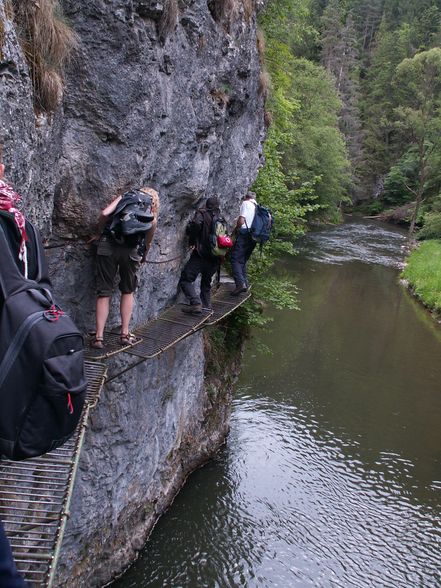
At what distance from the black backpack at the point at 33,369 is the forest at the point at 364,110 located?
1148 centimetres

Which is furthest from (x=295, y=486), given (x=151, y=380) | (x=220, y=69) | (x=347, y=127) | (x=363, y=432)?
(x=347, y=127)

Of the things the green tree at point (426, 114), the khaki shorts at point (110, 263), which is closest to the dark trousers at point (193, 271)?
the khaki shorts at point (110, 263)

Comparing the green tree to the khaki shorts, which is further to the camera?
the green tree

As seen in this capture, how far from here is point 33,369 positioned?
8.87 feet

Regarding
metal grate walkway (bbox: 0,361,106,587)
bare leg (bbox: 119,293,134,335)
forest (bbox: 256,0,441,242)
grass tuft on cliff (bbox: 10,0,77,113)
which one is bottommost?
metal grate walkway (bbox: 0,361,106,587)

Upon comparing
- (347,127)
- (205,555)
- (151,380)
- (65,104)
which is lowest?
(205,555)

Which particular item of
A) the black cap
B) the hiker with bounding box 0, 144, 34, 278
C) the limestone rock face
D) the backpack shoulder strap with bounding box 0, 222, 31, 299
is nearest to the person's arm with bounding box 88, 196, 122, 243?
the limestone rock face

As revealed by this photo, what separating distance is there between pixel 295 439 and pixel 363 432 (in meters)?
1.87

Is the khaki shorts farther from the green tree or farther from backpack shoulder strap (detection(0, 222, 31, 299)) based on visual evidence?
the green tree

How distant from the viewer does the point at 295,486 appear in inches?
434

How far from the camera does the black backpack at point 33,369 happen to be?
8.84 ft

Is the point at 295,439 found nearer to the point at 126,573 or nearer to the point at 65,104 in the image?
the point at 126,573

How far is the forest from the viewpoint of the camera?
114 ft

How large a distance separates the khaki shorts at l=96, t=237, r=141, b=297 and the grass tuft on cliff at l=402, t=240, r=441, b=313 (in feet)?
66.2
